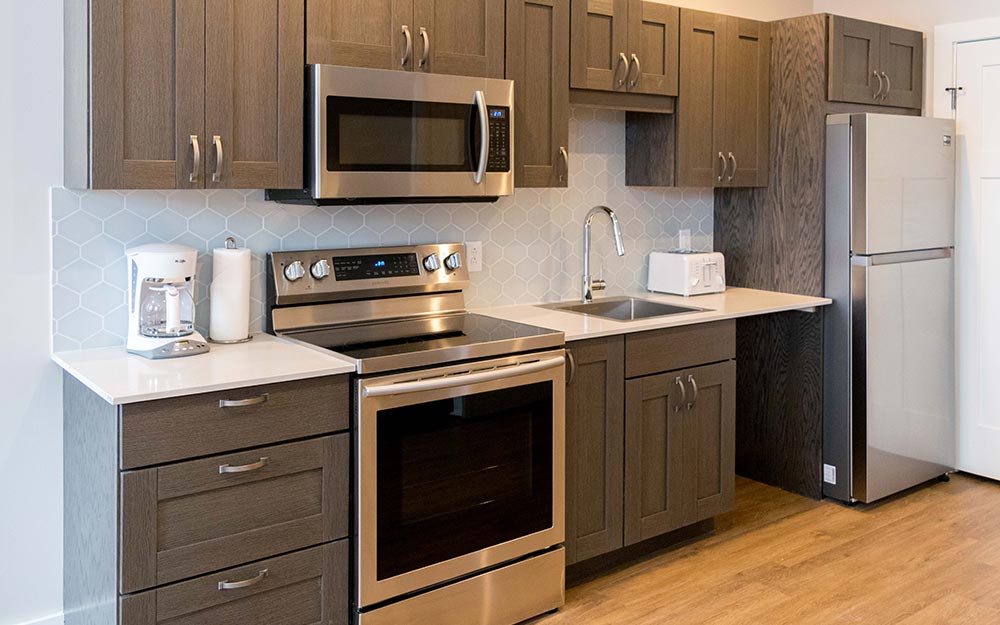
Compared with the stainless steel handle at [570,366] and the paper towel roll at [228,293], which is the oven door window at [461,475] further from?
the paper towel roll at [228,293]

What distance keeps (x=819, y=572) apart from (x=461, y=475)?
143 cm

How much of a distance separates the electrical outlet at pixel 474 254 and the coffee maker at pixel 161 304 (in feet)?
3.59

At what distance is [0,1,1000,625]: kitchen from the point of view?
7.88 feet

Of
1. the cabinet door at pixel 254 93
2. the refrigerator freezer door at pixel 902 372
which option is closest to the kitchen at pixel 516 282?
the cabinet door at pixel 254 93

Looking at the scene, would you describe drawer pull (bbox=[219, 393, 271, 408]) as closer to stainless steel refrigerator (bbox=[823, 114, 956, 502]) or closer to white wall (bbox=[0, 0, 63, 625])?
white wall (bbox=[0, 0, 63, 625])

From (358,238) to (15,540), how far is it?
1.35 meters

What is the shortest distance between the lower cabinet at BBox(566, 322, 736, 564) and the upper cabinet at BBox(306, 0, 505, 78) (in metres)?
0.99

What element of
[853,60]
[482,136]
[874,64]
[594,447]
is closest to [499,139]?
[482,136]

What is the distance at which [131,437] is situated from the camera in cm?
214

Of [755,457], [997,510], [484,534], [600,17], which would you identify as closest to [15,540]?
[484,534]

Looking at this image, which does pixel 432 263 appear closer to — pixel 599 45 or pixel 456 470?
pixel 456 470

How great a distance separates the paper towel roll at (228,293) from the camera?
108 inches

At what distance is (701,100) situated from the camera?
3717 mm

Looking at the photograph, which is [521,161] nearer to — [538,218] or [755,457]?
[538,218]
